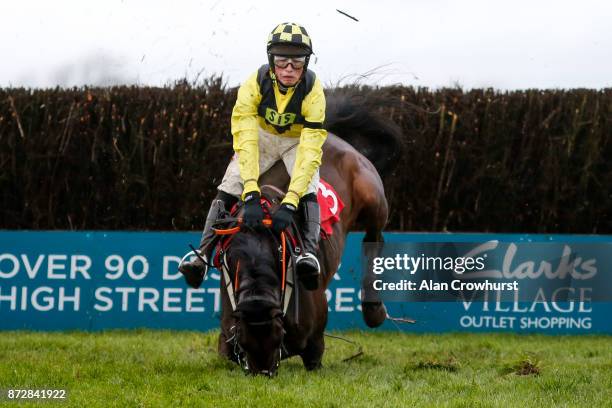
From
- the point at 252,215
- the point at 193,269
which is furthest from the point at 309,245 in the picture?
the point at 193,269

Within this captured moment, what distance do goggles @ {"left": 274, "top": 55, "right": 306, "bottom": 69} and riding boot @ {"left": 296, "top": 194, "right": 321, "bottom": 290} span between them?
0.91m

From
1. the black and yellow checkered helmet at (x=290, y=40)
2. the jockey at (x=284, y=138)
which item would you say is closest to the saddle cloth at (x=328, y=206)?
the jockey at (x=284, y=138)

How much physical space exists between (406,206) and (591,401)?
6.10 m

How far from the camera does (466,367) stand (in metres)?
7.80

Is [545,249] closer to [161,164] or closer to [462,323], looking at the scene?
[462,323]

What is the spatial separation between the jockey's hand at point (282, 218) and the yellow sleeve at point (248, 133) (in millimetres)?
251

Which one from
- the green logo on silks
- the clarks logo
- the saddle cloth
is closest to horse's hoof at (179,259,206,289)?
the saddle cloth

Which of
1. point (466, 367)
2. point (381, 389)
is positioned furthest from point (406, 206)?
point (381, 389)

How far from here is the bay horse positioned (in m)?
6.32

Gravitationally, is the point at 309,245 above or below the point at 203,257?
above

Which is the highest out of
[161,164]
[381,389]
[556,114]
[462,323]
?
[556,114]

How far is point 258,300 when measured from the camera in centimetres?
624

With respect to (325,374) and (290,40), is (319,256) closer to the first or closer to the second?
(325,374)

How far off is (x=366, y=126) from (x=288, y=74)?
2.59m
